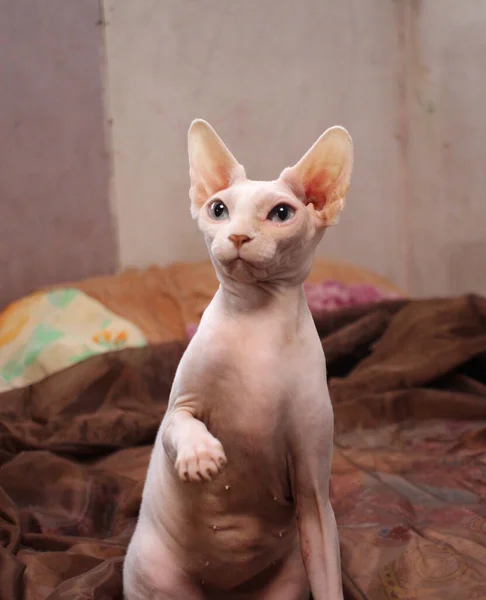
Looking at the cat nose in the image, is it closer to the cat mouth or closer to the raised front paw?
the cat mouth

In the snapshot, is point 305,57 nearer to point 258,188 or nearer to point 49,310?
point 49,310

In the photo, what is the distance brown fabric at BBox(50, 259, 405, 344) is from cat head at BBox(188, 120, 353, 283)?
1118mm

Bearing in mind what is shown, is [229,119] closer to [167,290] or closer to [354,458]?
[167,290]

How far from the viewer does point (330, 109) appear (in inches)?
105

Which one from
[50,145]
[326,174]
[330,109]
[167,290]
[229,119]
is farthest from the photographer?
[330,109]

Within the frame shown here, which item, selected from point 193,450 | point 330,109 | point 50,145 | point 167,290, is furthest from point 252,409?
point 330,109

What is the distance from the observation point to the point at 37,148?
2.25 metres

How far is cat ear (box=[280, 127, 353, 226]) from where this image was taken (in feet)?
2.54

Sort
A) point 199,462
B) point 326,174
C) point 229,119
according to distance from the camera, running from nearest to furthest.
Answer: point 199,462 → point 326,174 → point 229,119

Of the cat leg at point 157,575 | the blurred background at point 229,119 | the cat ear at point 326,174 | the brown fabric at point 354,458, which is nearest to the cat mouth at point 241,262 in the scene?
the cat ear at point 326,174

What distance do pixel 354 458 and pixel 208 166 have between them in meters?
0.85

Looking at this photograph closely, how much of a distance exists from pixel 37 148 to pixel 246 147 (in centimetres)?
72

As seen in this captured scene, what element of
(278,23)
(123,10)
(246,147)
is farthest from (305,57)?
(123,10)

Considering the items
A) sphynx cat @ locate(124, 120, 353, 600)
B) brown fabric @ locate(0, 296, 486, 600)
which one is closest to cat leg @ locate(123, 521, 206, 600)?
sphynx cat @ locate(124, 120, 353, 600)
